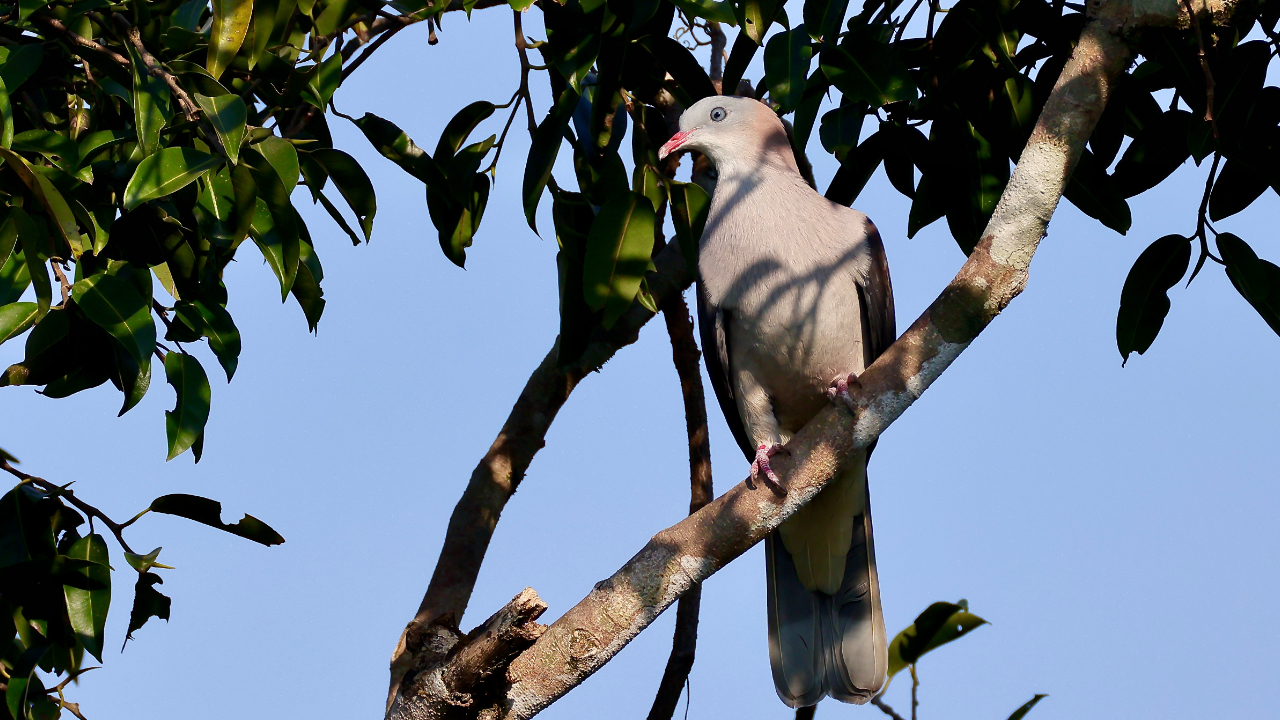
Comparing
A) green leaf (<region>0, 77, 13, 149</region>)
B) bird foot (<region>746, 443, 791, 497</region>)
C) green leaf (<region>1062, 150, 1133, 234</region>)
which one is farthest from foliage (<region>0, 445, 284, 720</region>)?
green leaf (<region>1062, 150, 1133, 234</region>)

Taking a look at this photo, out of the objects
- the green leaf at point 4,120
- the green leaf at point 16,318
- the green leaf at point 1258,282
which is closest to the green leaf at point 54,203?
the green leaf at point 4,120

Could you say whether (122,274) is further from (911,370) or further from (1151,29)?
(1151,29)

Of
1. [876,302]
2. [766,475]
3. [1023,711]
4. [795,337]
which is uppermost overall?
[876,302]

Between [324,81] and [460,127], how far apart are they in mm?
449

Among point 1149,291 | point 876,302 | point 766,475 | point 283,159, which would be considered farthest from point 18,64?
point 1149,291

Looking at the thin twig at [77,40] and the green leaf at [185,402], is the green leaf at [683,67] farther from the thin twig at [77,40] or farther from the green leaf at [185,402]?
the green leaf at [185,402]

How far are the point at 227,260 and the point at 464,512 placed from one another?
1070mm

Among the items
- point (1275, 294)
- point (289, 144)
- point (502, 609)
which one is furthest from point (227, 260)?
point (1275, 294)

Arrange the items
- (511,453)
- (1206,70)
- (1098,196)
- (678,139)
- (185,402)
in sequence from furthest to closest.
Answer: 1. (511,453)
2. (678,139)
3. (1098,196)
4. (185,402)
5. (1206,70)

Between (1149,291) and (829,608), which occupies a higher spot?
(1149,291)

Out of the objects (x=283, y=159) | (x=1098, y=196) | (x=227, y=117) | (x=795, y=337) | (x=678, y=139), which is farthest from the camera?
(x=678, y=139)

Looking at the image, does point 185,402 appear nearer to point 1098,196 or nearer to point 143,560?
point 143,560

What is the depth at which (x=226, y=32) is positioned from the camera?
6.41 ft

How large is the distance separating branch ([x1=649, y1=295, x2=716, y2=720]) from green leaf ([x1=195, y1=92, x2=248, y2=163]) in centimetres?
173
